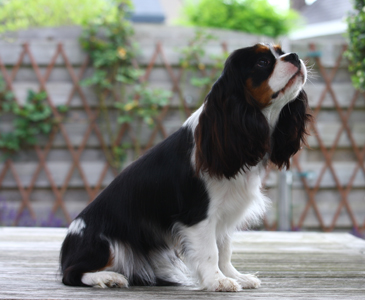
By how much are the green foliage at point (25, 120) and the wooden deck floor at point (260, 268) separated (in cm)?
149

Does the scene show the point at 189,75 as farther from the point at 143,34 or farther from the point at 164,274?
the point at 164,274

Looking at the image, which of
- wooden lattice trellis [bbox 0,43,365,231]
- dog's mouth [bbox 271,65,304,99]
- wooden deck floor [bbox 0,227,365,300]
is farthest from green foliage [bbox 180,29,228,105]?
dog's mouth [bbox 271,65,304,99]

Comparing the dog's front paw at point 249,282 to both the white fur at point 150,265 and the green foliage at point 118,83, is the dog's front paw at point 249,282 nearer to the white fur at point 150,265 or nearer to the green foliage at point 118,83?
the white fur at point 150,265

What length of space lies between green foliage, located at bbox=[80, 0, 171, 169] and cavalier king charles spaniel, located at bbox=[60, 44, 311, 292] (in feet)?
9.73

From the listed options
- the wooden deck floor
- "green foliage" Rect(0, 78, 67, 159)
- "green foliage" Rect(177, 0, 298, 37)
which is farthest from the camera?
"green foliage" Rect(177, 0, 298, 37)

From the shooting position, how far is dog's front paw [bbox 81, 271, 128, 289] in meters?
2.00

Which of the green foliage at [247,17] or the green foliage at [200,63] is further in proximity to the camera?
the green foliage at [247,17]

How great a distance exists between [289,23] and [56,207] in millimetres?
7460

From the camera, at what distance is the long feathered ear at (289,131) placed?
2.16 meters

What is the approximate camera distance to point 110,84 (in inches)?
203

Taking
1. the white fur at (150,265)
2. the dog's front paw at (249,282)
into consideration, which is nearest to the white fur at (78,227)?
the white fur at (150,265)

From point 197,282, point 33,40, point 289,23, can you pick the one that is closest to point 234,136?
point 197,282

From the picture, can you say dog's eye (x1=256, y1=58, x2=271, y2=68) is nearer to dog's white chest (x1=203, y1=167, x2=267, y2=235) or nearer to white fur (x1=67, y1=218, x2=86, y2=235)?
dog's white chest (x1=203, y1=167, x2=267, y2=235)

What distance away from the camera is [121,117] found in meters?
5.11
